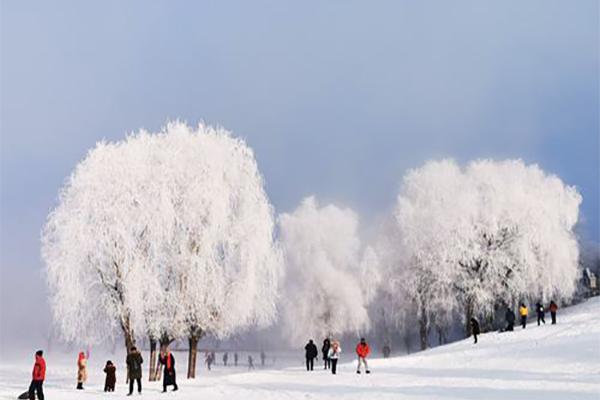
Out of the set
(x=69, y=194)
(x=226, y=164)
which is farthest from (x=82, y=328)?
(x=226, y=164)

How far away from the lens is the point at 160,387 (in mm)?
24500

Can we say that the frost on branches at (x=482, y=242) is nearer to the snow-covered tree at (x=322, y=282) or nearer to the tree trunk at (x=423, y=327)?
the tree trunk at (x=423, y=327)

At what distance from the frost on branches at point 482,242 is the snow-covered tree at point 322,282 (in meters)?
4.06

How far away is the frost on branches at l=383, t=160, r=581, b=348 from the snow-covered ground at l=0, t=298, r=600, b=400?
13.1 metres

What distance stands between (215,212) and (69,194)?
22.2 feet

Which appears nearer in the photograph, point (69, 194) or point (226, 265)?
point (69, 194)

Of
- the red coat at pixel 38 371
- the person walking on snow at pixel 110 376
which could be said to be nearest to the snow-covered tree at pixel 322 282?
the person walking on snow at pixel 110 376

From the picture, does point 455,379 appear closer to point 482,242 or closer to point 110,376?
point 110,376

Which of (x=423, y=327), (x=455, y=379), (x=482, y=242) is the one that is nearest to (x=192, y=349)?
(x=455, y=379)

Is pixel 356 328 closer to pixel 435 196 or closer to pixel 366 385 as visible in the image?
pixel 435 196

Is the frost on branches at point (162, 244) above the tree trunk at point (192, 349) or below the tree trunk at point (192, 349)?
above

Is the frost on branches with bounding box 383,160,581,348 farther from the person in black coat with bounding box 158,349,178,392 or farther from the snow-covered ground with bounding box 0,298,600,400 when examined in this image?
the person in black coat with bounding box 158,349,178,392

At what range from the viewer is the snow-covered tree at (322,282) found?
53.0 metres

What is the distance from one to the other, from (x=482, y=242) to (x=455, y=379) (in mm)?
26239
